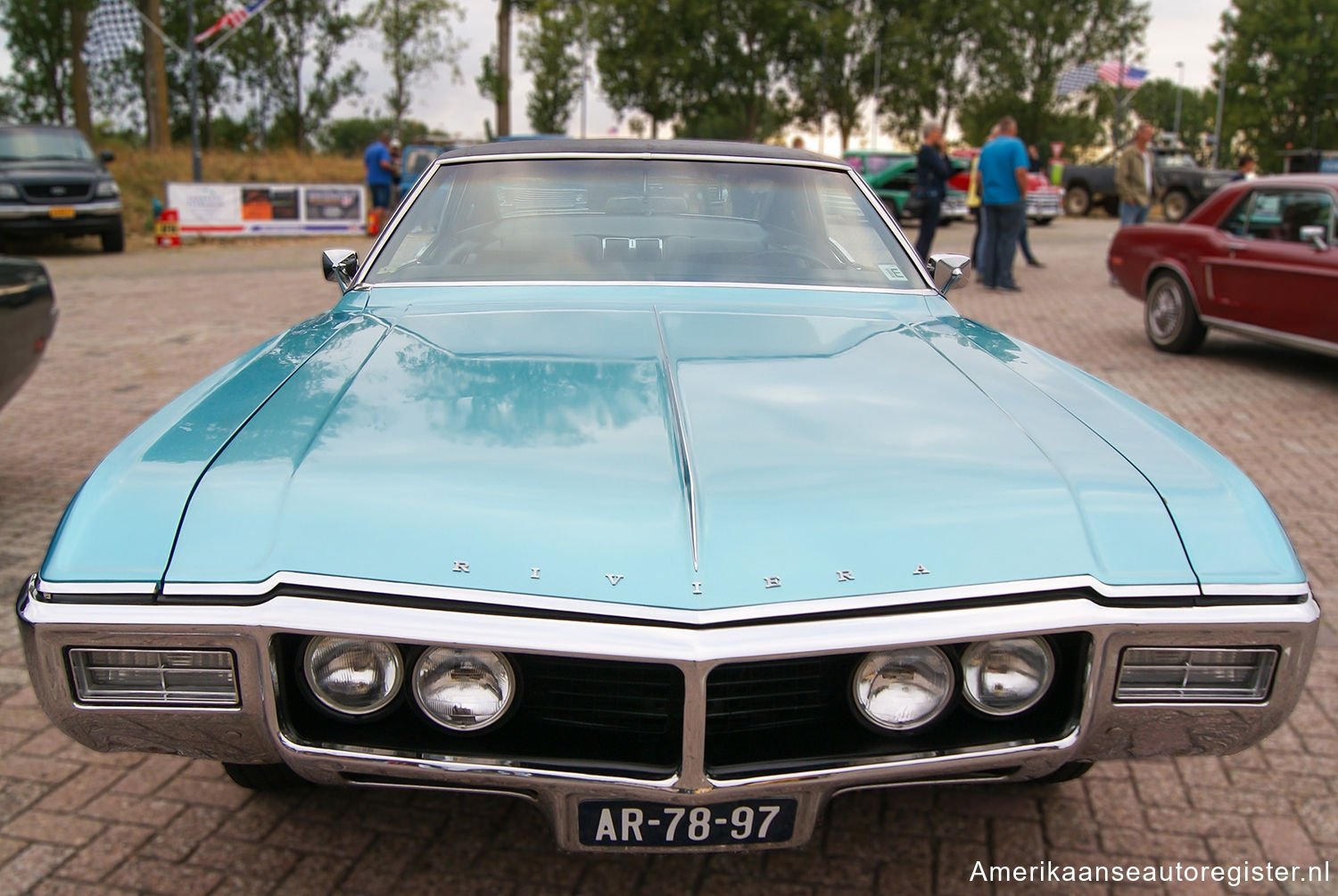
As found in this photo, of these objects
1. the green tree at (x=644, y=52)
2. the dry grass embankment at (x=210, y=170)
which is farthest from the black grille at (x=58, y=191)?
the green tree at (x=644, y=52)

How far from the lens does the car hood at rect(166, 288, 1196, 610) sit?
5.55 feet

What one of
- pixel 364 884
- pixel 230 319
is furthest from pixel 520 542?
pixel 230 319

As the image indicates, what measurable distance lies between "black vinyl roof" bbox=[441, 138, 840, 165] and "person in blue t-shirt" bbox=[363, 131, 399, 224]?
14.6m

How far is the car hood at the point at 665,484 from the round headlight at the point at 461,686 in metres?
0.15

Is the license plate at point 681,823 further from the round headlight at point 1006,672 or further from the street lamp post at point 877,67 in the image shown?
the street lamp post at point 877,67

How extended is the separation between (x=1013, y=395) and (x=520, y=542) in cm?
119

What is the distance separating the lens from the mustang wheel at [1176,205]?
24859mm

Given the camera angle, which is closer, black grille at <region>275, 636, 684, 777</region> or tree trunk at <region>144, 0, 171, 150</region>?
black grille at <region>275, 636, 684, 777</region>

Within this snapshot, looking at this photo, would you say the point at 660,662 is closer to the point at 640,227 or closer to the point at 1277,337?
the point at 640,227

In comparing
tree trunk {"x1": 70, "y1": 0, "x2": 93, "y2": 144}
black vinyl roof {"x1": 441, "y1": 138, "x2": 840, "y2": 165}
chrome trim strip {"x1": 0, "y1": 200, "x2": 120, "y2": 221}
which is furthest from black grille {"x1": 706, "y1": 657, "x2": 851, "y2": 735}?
tree trunk {"x1": 70, "y1": 0, "x2": 93, "y2": 144}

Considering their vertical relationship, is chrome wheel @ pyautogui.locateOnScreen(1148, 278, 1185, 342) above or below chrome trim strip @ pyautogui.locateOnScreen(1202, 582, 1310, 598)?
below

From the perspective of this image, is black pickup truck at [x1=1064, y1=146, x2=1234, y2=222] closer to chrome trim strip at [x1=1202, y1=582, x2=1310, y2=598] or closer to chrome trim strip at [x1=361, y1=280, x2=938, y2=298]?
chrome trim strip at [x1=361, y1=280, x2=938, y2=298]

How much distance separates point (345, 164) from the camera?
3086 cm

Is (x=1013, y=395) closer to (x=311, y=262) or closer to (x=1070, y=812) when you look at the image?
(x=1070, y=812)
